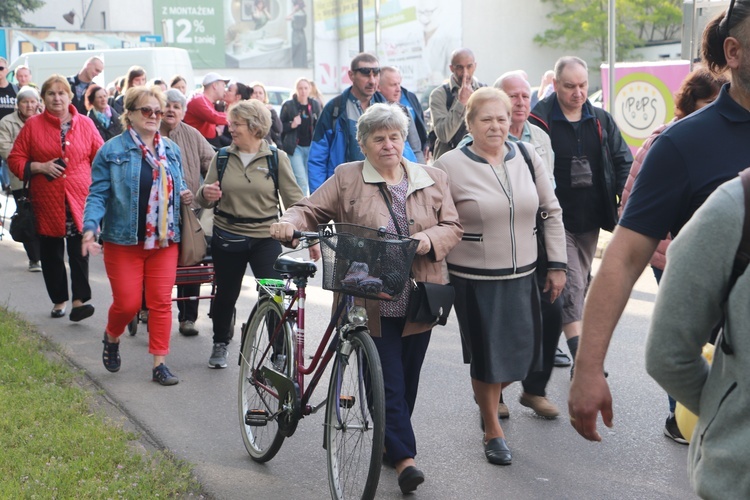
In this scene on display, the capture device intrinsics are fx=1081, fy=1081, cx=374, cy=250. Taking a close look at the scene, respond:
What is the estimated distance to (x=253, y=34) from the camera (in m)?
77.6

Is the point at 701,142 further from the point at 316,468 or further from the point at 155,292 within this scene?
the point at 155,292

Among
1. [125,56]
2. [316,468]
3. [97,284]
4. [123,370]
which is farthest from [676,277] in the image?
[125,56]

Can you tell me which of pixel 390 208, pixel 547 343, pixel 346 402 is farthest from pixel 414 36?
pixel 346 402

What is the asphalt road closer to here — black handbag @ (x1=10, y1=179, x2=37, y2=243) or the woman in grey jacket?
the woman in grey jacket

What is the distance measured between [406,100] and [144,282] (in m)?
3.33

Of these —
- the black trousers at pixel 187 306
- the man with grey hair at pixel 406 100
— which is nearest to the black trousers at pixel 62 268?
the black trousers at pixel 187 306

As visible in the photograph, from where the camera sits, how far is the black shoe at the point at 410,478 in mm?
4945

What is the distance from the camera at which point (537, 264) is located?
5.97 m

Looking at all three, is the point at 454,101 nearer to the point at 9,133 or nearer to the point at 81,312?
the point at 81,312

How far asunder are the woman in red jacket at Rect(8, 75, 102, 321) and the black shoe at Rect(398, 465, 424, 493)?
481cm

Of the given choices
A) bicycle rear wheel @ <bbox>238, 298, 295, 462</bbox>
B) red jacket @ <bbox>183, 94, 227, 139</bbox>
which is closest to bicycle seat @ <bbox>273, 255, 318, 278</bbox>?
bicycle rear wheel @ <bbox>238, 298, 295, 462</bbox>

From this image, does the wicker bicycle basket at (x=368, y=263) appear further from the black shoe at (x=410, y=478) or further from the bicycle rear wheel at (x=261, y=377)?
the black shoe at (x=410, y=478)

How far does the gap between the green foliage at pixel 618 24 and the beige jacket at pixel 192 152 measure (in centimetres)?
4445

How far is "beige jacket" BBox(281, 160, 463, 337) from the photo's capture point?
5.15m
